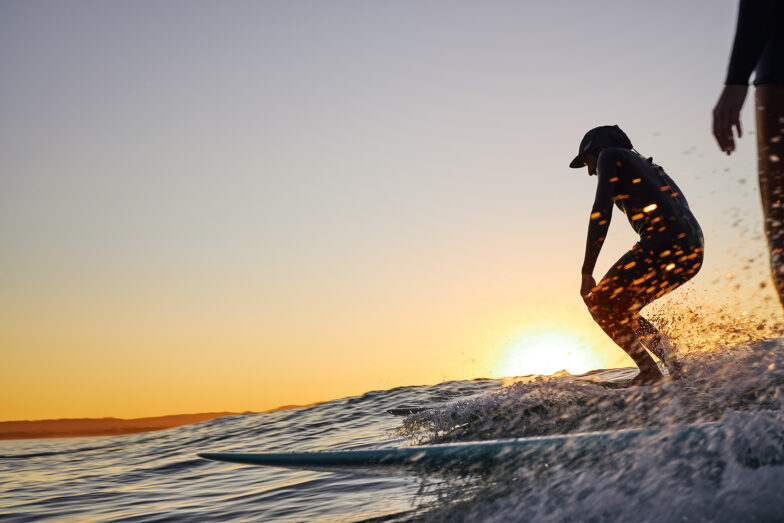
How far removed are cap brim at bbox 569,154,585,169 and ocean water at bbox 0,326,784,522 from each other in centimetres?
134

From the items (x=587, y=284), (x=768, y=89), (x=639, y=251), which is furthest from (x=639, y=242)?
(x=768, y=89)

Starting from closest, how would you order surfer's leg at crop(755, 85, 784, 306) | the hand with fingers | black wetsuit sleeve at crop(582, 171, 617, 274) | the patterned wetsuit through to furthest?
1. surfer's leg at crop(755, 85, 784, 306)
2. the hand with fingers
3. the patterned wetsuit
4. black wetsuit sleeve at crop(582, 171, 617, 274)

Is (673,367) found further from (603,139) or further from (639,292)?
(603,139)

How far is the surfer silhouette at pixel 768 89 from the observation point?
1910mm

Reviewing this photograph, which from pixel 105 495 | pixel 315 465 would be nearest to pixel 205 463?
pixel 105 495

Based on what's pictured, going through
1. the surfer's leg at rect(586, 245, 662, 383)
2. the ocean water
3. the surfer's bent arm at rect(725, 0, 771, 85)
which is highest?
the surfer's bent arm at rect(725, 0, 771, 85)

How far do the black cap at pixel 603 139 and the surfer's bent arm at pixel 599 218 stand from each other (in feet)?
0.84

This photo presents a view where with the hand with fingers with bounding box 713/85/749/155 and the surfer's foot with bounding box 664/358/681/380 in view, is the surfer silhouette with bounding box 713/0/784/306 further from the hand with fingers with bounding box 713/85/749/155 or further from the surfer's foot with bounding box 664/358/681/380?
the surfer's foot with bounding box 664/358/681/380

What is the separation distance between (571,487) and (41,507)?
4.50 metres

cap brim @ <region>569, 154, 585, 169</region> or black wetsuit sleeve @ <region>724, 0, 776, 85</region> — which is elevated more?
cap brim @ <region>569, 154, 585, 169</region>

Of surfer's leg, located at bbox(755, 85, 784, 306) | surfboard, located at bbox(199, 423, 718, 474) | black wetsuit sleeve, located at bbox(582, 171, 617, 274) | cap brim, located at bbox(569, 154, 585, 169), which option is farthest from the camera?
cap brim, located at bbox(569, 154, 585, 169)

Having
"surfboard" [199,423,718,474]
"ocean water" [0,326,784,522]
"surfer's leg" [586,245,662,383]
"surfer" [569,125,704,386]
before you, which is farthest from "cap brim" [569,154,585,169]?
"surfboard" [199,423,718,474]

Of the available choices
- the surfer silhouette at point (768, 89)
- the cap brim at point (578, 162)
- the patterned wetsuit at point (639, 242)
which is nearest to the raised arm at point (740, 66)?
the surfer silhouette at point (768, 89)

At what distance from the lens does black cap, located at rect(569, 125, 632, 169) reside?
344cm
